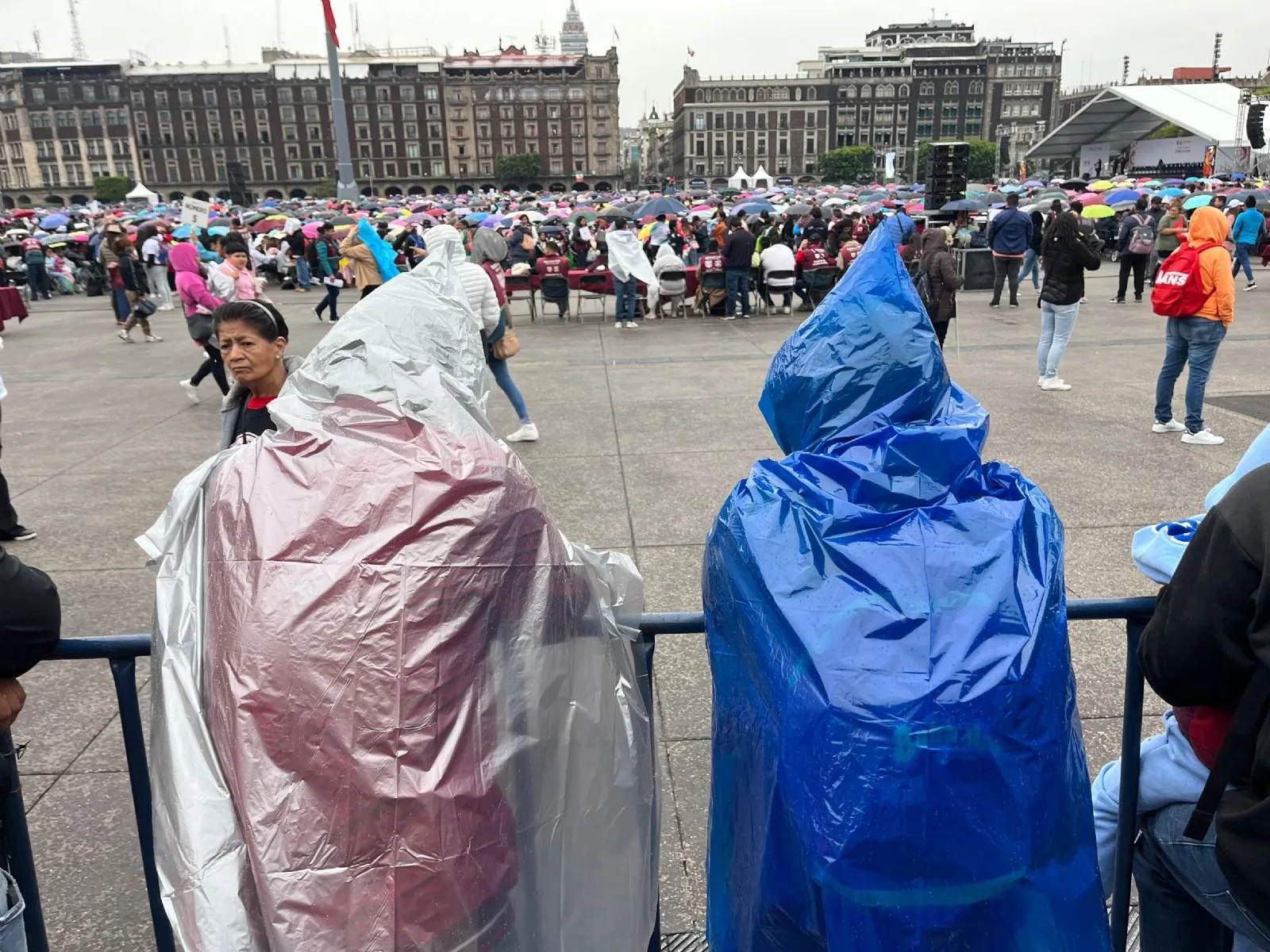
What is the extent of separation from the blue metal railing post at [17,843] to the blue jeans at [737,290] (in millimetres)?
13378

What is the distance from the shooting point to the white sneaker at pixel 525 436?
714cm

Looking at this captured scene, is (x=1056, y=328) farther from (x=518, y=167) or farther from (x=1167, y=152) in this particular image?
(x=518, y=167)

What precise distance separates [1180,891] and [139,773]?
6.53ft

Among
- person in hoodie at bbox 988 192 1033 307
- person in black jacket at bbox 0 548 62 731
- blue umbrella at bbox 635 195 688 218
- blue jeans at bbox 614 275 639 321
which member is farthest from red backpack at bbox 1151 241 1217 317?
blue umbrella at bbox 635 195 688 218

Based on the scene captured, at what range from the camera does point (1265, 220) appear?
67.2 ft

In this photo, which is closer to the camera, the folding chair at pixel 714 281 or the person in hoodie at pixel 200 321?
the person in hoodie at pixel 200 321

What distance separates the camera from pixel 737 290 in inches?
573

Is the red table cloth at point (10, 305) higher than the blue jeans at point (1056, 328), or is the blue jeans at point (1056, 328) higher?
the red table cloth at point (10, 305)

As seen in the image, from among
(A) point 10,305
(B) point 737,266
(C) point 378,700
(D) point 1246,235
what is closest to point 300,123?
(B) point 737,266

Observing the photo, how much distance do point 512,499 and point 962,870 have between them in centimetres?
83

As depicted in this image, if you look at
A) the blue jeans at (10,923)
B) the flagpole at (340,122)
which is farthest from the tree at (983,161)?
the blue jeans at (10,923)

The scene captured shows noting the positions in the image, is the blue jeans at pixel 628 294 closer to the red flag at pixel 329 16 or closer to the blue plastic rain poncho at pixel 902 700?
the blue plastic rain poncho at pixel 902 700

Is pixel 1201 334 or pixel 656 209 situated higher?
pixel 656 209

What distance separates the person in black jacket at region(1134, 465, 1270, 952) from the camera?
1198mm
